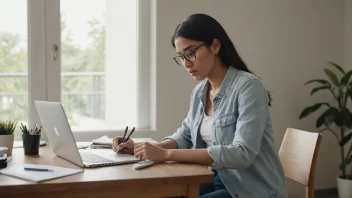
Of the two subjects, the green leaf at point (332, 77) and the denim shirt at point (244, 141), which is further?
the green leaf at point (332, 77)

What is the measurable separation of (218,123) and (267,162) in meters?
0.23

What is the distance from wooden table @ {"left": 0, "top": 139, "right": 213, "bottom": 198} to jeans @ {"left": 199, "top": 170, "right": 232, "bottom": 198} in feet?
0.58

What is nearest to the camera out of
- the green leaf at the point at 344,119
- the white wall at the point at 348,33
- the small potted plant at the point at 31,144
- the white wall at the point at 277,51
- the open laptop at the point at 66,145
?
the open laptop at the point at 66,145

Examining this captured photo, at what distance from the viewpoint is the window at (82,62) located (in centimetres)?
291

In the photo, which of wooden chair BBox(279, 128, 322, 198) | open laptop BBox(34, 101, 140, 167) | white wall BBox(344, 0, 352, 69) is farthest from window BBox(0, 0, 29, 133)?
white wall BBox(344, 0, 352, 69)

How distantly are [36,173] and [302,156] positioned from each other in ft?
3.55

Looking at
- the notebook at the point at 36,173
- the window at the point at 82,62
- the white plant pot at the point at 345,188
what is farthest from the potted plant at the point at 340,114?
the notebook at the point at 36,173

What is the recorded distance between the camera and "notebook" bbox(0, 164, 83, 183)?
1.42m

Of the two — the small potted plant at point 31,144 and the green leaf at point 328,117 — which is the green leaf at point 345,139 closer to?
the green leaf at point 328,117

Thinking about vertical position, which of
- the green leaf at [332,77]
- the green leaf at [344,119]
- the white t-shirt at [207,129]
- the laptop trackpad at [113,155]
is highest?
the green leaf at [332,77]

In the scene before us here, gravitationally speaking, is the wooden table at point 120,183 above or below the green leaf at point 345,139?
above

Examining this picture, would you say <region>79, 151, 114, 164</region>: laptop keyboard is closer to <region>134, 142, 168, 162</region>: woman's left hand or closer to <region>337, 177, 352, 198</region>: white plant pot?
<region>134, 142, 168, 162</region>: woman's left hand

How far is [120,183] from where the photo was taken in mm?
1425

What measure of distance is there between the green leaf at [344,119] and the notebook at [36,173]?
7.84ft
